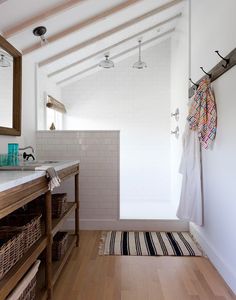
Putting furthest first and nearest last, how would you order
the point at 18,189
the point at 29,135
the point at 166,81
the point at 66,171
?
the point at 166,81 → the point at 29,135 → the point at 66,171 → the point at 18,189

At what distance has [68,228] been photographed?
3211 millimetres

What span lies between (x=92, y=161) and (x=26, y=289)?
1969mm

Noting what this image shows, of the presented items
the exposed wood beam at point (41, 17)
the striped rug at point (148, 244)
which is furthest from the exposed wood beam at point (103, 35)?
the striped rug at point (148, 244)

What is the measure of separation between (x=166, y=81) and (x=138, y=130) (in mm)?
1017

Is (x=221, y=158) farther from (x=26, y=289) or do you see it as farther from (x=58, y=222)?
(x=26, y=289)

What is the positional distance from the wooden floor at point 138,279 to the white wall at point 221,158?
0.52 ft

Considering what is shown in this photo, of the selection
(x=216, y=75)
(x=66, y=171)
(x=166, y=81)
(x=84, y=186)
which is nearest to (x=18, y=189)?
(x=66, y=171)

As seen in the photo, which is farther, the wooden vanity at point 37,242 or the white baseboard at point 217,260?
the white baseboard at point 217,260

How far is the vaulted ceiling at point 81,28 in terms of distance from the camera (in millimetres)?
2252

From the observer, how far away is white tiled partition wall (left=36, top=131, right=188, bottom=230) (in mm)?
3232

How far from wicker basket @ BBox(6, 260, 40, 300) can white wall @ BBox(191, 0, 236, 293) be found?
55.1 inches

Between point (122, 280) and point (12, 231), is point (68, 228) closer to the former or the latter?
point (122, 280)

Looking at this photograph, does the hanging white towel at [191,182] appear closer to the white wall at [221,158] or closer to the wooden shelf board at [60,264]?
the white wall at [221,158]

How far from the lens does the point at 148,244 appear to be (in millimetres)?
2730
